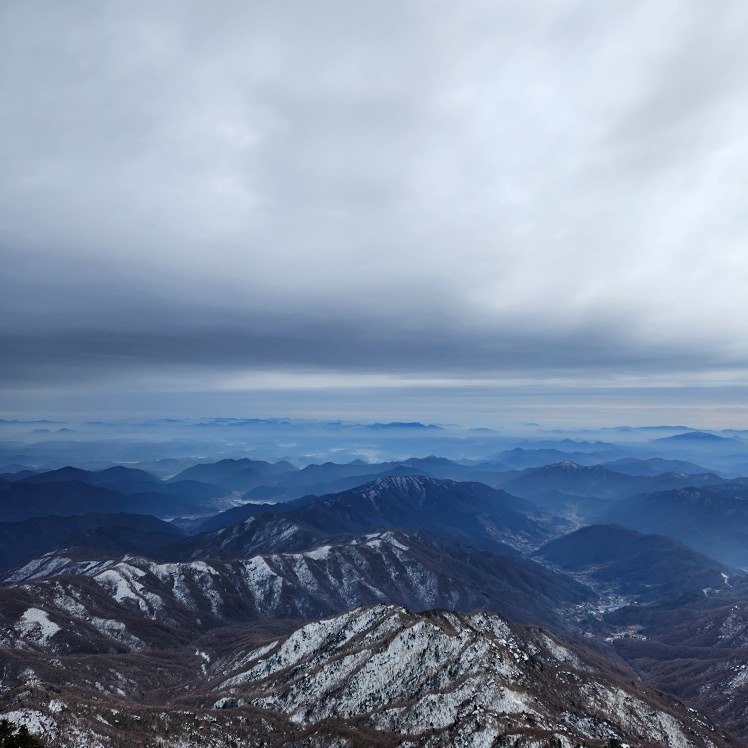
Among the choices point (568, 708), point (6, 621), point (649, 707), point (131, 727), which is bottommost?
point (6, 621)

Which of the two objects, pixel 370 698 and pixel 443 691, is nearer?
pixel 443 691

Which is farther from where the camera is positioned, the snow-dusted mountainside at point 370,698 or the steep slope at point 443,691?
the steep slope at point 443,691

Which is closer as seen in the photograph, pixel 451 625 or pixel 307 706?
pixel 307 706

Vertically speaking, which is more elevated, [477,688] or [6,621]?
[477,688]

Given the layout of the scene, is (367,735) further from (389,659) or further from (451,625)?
(451,625)

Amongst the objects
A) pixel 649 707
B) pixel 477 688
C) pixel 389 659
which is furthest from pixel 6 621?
pixel 649 707

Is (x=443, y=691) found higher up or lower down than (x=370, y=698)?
higher up

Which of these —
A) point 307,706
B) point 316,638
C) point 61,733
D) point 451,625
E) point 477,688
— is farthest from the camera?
point 316,638

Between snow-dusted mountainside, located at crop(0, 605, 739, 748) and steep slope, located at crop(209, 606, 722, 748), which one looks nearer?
snow-dusted mountainside, located at crop(0, 605, 739, 748)
